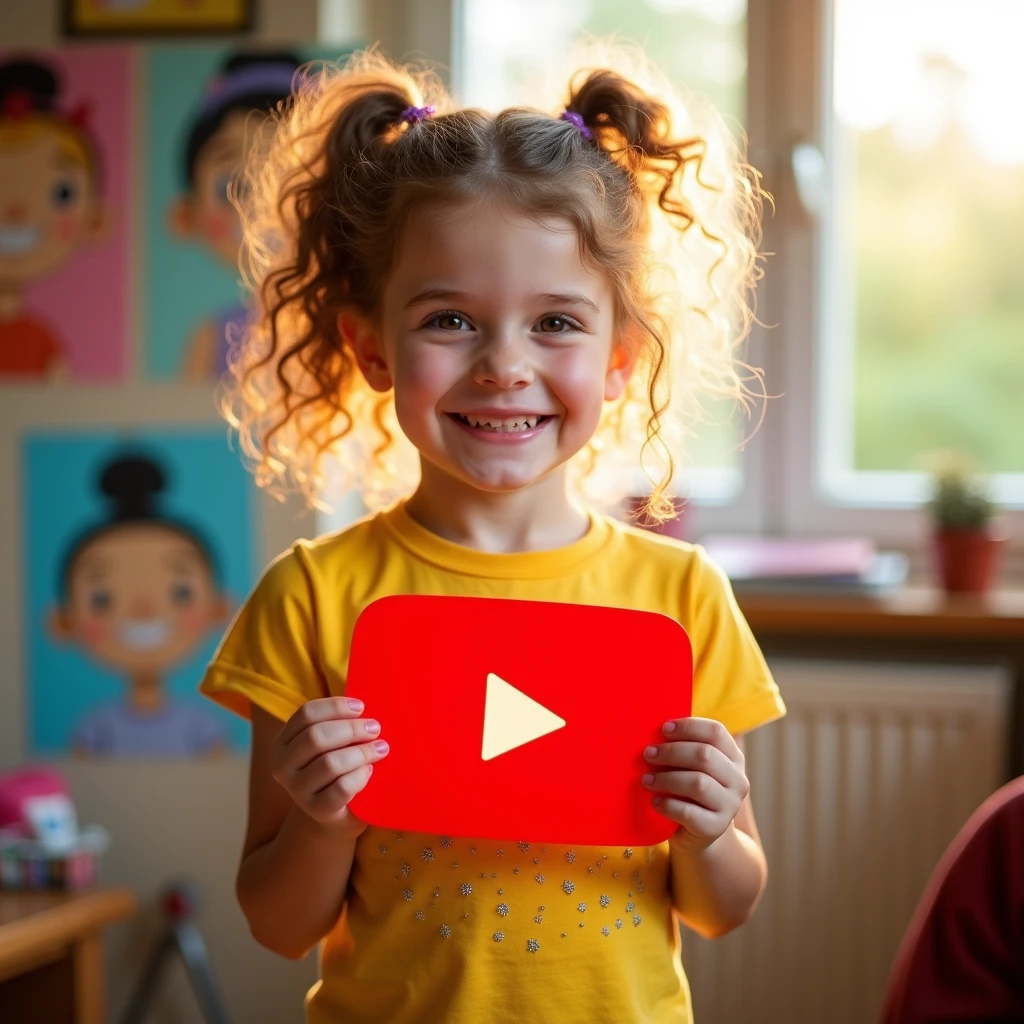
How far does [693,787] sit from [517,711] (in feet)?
0.42

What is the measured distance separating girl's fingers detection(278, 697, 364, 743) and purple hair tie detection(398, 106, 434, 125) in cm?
46

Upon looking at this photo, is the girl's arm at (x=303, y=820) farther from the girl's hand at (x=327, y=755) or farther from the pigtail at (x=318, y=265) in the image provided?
the pigtail at (x=318, y=265)

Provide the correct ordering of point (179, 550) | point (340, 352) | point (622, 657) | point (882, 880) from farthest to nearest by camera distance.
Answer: point (179, 550) < point (882, 880) < point (340, 352) < point (622, 657)

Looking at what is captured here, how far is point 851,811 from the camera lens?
1812 mm

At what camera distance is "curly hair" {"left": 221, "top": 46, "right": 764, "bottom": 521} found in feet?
3.07

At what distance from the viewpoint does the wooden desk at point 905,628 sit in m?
1.73

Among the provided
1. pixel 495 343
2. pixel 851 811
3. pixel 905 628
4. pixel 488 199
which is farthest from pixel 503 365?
pixel 851 811

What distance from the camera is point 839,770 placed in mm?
1816

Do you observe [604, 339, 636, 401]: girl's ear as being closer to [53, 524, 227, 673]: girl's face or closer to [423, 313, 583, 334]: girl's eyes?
[423, 313, 583, 334]: girl's eyes

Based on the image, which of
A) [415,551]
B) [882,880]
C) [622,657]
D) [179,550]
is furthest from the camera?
[179,550]

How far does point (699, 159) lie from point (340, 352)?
0.35 meters

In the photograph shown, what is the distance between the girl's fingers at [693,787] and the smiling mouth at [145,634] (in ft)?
4.18

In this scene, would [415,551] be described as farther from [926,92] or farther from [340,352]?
[926,92]

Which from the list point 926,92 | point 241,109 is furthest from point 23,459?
point 926,92
